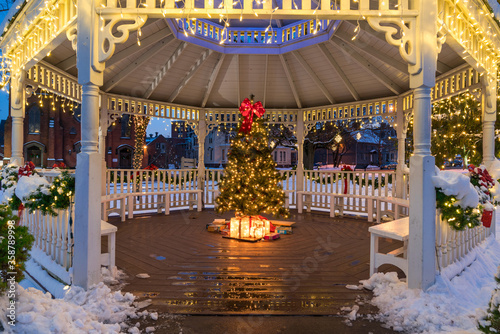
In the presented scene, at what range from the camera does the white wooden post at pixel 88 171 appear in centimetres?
353

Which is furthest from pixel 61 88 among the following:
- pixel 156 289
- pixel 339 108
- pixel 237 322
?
pixel 339 108

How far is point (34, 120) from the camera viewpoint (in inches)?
1121

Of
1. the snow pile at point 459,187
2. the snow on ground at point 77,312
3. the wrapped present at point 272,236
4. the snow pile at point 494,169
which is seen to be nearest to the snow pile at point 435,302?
the snow pile at point 459,187

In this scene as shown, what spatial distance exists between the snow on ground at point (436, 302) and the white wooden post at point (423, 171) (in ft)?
0.61

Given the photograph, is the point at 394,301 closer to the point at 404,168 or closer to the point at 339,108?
the point at 404,168

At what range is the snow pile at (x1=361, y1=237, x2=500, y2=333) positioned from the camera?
282cm

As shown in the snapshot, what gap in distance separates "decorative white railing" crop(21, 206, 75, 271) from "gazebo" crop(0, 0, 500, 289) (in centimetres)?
32

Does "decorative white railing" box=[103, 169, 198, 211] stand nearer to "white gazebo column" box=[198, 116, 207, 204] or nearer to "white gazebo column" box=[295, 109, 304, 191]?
"white gazebo column" box=[198, 116, 207, 204]

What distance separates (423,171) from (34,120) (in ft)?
108

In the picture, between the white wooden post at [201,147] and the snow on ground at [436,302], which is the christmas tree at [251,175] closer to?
the snow on ground at [436,302]

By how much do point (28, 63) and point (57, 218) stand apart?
3101 millimetres

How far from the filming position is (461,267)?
168 inches

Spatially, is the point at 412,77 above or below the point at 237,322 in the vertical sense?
above

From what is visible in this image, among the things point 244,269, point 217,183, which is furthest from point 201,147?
point 244,269
